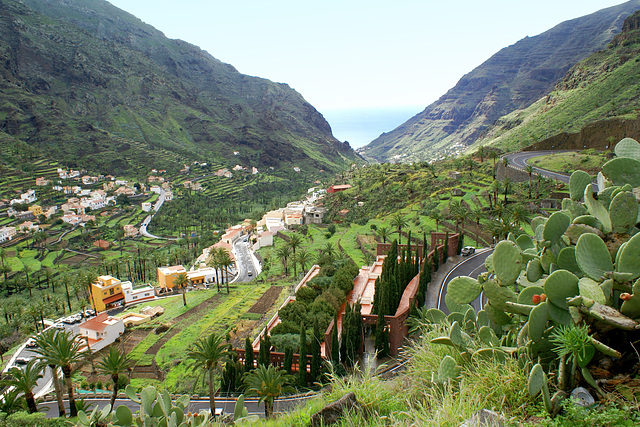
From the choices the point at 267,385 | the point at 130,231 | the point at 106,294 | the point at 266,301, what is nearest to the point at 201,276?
the point at 106,294

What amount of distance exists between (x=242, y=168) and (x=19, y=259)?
80.2 m

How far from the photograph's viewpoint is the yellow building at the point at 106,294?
140ft

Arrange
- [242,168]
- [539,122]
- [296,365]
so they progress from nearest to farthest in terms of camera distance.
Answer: [296,365] → [539,122] → [242,168]

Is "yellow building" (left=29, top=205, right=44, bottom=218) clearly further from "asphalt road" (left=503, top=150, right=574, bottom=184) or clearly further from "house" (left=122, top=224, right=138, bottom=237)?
"asphalt road" (left=503, top=150, right=574, bottom=184)

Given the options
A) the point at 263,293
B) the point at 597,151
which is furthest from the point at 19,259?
the point at 597,151

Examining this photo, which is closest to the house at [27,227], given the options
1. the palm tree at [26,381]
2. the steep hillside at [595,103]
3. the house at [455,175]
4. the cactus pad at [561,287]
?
the palm tree at [26,381]

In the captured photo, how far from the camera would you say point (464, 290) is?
21.0 ft

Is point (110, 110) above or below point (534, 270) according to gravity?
above

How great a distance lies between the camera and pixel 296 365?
1852 cm

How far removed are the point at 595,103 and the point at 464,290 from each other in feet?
269

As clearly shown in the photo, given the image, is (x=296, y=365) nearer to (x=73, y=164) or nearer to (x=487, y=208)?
(x=487, y=208)

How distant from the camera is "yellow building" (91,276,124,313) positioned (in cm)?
4262

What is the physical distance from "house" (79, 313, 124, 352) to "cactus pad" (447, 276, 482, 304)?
3341 centimetres

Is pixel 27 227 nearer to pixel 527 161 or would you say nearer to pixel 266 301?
pixel 266 301
